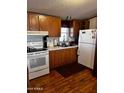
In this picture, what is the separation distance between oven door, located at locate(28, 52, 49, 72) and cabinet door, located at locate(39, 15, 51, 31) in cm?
85

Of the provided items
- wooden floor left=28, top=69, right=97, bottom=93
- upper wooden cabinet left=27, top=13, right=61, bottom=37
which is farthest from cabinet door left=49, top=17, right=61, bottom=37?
wooden floor left=28, top=69, right=97, bottom=93

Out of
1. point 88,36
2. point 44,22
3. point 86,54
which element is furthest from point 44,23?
point 86,54

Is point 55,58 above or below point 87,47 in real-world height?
below

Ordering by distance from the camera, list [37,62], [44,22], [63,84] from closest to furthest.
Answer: [63,84] → [37,62] → [44,22]

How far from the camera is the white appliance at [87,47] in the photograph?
10.9ft

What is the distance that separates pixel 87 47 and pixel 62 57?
988 millimetres

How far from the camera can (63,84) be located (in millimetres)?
2420

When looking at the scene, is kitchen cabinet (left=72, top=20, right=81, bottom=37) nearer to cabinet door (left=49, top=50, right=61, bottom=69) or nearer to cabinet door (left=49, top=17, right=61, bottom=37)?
cabinet door (left=49, top=17, right=61, bottom=37)

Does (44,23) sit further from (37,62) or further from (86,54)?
(86,54)

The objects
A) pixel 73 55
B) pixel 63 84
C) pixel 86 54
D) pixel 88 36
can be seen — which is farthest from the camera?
pixel 73 55

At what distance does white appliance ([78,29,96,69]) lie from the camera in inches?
131

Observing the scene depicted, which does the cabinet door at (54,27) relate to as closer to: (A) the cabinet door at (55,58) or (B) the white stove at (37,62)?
(A) the cabinet door at (55,58)
